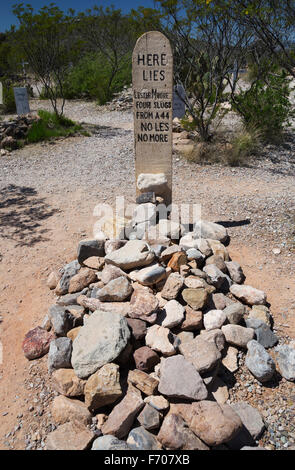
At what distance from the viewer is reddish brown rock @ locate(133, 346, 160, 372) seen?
7.51 feet

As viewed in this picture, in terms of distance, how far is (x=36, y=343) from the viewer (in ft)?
8.80

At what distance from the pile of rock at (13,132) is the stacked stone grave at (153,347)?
20.7 ft

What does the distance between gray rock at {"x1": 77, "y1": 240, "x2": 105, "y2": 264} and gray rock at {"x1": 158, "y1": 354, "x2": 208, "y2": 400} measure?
1521mm

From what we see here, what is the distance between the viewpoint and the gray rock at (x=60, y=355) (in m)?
2.40

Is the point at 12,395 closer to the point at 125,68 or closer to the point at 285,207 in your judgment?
the point at 285,207

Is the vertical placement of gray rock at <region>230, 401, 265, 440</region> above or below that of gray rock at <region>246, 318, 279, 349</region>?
below

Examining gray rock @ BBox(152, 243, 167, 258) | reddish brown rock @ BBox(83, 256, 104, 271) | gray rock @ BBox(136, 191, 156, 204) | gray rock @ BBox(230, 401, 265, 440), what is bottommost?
gray rock @ BBox(230, 401, 265, 440)

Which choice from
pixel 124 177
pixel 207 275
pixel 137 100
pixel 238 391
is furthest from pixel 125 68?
pixel 238 391

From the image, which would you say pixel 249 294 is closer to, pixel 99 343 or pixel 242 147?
pixel 99 343

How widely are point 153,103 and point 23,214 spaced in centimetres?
258

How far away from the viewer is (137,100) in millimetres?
4270

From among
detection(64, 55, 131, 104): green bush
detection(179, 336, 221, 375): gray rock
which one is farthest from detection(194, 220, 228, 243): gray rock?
detection(64, 55, 131, 104): green bush

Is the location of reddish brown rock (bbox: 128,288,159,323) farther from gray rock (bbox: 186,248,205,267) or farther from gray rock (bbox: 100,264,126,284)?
gray rock (bbox: 186,248,205,267)

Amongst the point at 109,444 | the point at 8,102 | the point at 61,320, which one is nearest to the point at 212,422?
the point at 109,444
